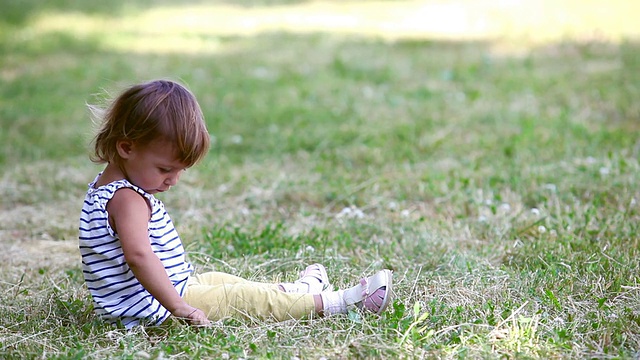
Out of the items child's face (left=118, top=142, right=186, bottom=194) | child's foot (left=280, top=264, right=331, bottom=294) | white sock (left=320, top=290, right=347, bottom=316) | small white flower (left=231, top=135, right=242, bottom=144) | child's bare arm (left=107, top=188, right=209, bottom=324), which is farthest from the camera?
small white flower (left=231, top=135, right=242, bottom=144)

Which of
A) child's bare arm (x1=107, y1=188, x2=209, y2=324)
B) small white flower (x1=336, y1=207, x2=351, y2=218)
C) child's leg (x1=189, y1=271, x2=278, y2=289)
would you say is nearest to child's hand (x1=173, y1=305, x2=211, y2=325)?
child's bare arm (x1=107, y1=188, x2=209, y2=324)

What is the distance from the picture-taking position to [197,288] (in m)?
3.00

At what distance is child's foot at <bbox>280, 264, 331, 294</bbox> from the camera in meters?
3.08

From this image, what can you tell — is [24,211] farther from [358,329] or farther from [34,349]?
[358,329]

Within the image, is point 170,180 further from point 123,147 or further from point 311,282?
point 311,282

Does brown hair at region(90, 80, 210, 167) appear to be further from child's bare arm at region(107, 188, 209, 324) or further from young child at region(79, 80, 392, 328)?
child's bare arm at region(107, 188, 209, 324)

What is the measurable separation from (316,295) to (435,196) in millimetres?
1667

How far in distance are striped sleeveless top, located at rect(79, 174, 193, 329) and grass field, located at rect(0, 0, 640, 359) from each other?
0.07m

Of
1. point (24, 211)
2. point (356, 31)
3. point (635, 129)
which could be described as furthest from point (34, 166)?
point (356, 31)

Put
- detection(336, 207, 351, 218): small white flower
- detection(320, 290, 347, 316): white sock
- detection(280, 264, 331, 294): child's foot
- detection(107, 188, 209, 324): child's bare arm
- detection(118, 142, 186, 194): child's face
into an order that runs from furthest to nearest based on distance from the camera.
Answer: detection(336, 207, 351, 218): small white flower, detection(280, 264, 331, 294): child's foot, detection(320, 290, 347, 316): white sock, detection(118, 142, 186, 194): child's face, detection(107, 188, 209, 324): child's bare arm

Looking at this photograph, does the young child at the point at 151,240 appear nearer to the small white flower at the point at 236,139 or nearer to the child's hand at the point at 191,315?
the child's hand at the point at 191,315

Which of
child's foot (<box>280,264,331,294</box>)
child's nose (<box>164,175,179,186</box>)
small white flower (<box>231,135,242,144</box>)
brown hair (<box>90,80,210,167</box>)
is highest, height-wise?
brown hair (<box>90,80,210,167</box>)

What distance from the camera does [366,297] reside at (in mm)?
2865

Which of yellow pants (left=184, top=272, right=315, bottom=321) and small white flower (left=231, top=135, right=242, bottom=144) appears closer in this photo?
yellow pants (left=184, top=272, right=315, bottom=321)
